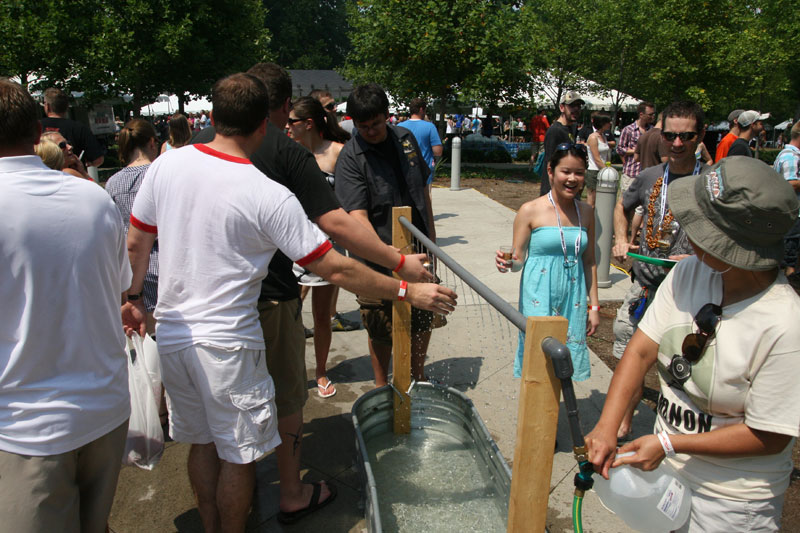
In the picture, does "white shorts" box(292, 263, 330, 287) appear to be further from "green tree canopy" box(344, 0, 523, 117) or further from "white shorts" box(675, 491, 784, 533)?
"green tree canopy" box(344, 0, 523, 117)

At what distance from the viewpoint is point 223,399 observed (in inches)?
87.4

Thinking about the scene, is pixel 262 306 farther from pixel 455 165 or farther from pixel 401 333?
pixel 455 165

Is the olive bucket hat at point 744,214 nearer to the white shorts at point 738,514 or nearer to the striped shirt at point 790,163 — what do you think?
the white shorts at point 738,514

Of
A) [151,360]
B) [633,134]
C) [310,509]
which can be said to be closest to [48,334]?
[151,360]

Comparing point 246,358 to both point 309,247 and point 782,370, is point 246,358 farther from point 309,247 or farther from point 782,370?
point 782,370

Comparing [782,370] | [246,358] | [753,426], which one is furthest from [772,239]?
[246,358]

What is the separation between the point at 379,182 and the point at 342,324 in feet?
7.11

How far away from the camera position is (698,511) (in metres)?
1.86

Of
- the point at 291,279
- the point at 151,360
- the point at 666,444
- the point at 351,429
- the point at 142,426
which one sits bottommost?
the point at 351,429

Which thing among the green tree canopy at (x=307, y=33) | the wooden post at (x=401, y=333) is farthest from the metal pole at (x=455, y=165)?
the green tree canopy at (x=307, y=33)

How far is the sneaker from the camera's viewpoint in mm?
5398

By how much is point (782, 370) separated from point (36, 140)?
7.69 feet

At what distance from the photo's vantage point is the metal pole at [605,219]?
6.34m

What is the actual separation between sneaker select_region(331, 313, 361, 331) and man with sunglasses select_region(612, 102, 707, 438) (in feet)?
8.25
